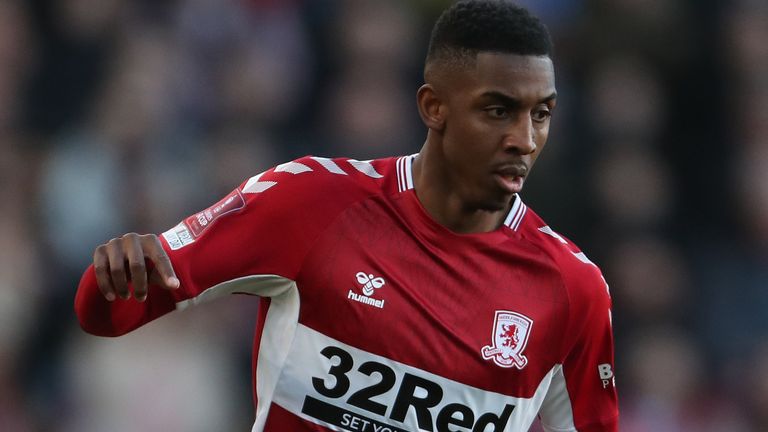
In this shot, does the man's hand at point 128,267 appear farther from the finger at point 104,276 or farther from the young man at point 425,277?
the young man at point 425,277

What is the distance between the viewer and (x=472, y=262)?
4465mm

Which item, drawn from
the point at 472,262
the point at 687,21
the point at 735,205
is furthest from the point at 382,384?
the point at 687,21

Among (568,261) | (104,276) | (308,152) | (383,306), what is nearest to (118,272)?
(104,276)

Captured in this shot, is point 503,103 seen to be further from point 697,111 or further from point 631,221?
point 697,111

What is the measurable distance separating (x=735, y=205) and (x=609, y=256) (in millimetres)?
1332

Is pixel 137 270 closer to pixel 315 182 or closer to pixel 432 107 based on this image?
pixel 315 182

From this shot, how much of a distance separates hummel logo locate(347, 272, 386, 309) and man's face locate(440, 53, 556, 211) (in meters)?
0.45

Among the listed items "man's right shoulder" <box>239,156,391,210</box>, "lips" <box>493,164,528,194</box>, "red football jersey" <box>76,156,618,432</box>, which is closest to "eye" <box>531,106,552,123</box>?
"lips" <box>493,164,528,194</box>

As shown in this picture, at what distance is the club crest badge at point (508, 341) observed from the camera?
436 centimetres

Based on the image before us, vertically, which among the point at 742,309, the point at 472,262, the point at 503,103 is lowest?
the point at 742,309

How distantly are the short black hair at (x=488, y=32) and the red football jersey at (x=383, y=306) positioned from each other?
1.56 feet

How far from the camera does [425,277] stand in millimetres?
4414

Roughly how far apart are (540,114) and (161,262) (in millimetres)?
1291

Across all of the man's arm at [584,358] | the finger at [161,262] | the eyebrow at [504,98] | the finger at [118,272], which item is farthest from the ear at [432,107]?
the finger at [118,272]
